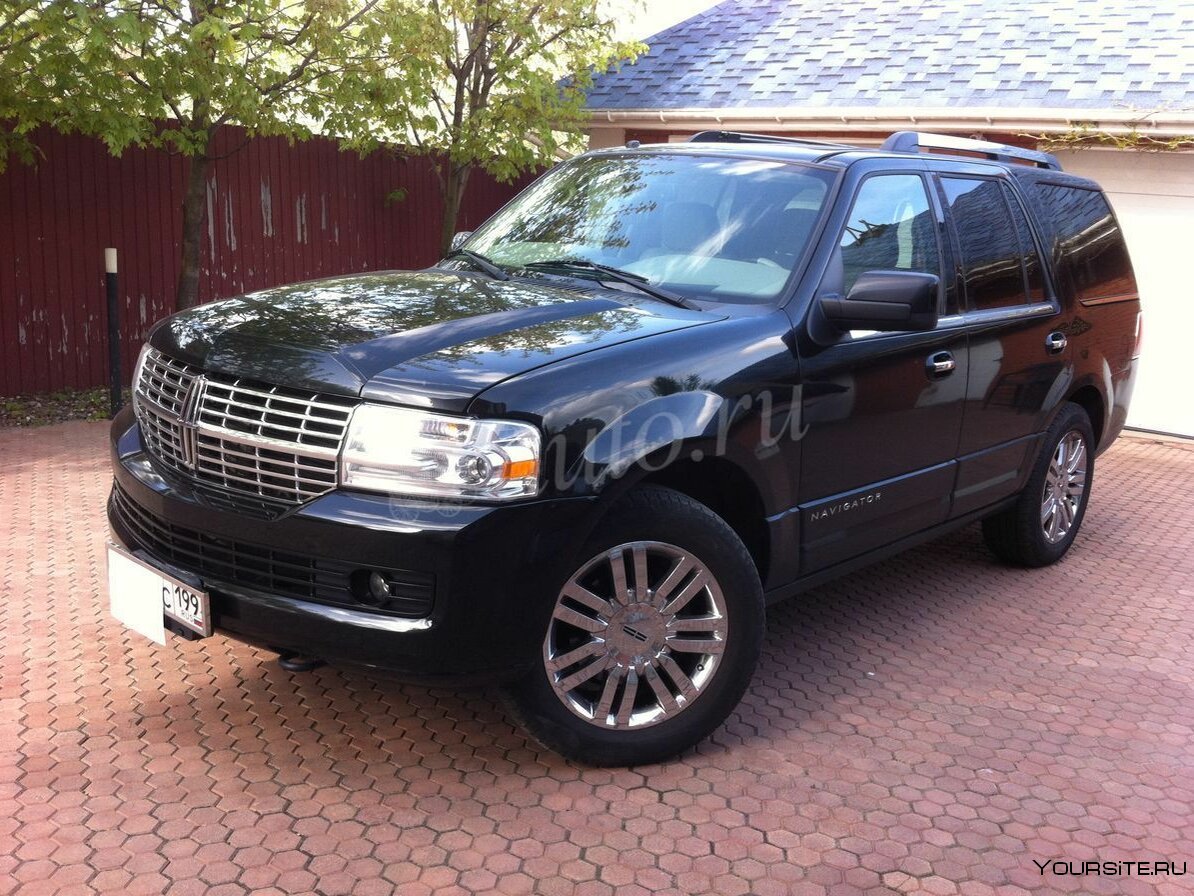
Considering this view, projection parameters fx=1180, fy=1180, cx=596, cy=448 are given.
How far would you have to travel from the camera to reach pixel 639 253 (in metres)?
4.64

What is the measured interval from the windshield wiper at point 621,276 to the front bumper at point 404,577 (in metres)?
1.11

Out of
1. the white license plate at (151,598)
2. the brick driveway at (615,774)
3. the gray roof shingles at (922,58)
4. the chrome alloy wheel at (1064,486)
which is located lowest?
the brick driveway at (615,774)

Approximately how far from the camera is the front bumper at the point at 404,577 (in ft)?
10.9

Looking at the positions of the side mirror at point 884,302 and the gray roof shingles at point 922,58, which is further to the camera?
the gray roof shingles at point 922,58

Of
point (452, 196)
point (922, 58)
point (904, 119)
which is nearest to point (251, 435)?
point (904, 119)

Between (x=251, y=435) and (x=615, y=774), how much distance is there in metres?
1.62

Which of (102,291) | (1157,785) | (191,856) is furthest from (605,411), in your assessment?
(102,291)

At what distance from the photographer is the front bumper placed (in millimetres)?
3316

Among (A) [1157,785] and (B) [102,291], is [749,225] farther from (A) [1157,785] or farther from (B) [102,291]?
(B) [102,291]

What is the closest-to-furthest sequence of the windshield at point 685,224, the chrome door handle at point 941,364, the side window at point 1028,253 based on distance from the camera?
the windshield at point 685,224
the chrome door handle at point 941,364
the side window at point 1028,253

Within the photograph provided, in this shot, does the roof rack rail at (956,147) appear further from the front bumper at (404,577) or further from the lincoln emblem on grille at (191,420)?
the lincoln emblem on grille at (191,420)

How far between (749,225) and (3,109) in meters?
6.94

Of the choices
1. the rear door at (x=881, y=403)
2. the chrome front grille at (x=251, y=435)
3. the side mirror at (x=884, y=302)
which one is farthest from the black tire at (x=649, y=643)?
the side mirror at (x=884, y=302)

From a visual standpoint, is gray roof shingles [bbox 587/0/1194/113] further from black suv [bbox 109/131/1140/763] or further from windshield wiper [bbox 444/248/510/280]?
windshield wiper [bbox 444/248/510/280]
